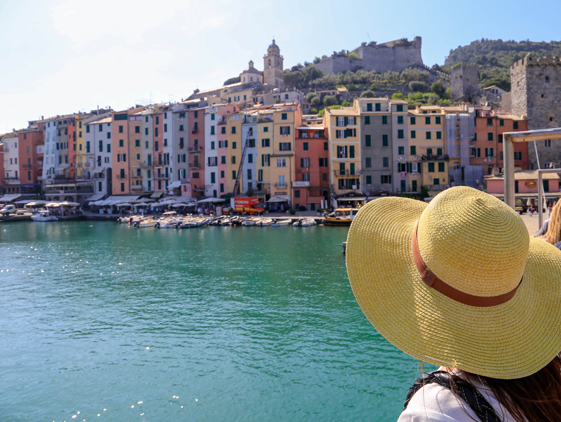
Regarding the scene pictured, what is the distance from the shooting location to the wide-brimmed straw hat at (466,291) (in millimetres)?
1772

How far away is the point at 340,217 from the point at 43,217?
43.6 m

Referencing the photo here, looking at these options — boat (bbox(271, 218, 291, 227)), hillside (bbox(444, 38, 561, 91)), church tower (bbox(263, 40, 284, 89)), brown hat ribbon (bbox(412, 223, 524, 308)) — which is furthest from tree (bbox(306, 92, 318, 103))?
brown hat ribbon (bbox(412, 223, 524, 308))

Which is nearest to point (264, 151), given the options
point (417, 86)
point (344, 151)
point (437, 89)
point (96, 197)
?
point (344, 151)

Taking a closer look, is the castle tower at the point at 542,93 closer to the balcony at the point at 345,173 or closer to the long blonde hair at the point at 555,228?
the balcony at the point at 345,173

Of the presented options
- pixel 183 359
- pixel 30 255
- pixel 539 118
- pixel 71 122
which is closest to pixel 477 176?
pixel 539 118

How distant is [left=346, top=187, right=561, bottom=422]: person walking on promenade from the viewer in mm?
1729

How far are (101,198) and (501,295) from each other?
74.7 metres

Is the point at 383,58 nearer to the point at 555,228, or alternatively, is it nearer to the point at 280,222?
the point at 280,222

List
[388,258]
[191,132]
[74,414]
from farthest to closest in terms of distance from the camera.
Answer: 1. [191,132]
2. [74,414]
3. [388,258]

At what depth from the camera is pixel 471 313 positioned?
188 cm

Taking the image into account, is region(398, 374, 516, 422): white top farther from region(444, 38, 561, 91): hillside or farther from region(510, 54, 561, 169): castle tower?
region(444, 38, 561, 91): hillside

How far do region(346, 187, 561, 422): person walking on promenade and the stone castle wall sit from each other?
116251 millimetres

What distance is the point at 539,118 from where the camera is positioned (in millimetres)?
54094

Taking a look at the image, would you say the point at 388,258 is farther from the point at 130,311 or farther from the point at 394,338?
the point at 130,311
